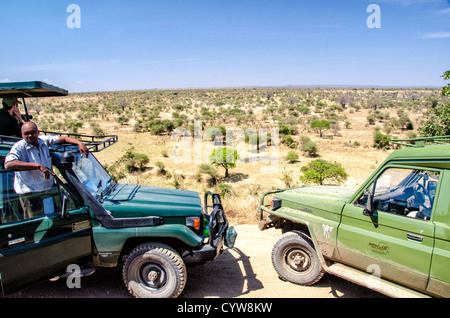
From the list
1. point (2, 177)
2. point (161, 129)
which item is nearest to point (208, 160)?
point (161, 129)

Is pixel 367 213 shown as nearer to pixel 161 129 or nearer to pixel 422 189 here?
pixel 422 189

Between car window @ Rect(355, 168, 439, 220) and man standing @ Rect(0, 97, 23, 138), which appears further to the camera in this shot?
man standing @ Rect(0, 97, 23, 138)

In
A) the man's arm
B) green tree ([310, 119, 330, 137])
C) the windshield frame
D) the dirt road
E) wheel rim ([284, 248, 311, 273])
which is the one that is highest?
green tree ([310, 119, 330, 137])

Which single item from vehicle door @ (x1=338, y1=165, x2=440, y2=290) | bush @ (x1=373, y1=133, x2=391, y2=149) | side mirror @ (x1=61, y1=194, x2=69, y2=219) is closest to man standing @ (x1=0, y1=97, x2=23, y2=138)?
side mirror @ (x1=61, y1=194, x2=69, y2=219)

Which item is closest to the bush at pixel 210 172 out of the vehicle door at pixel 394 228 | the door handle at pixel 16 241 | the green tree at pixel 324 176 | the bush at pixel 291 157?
the bush at pixel 291 157

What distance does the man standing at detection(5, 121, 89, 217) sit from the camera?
4004 mm

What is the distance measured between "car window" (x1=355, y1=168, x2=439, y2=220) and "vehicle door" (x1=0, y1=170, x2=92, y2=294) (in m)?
3.75

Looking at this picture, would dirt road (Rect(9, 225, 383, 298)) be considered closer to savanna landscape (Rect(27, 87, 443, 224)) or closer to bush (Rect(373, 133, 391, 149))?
savanna landscape (Rect(27, 87, 443, 224))

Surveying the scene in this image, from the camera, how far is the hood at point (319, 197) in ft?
15.4

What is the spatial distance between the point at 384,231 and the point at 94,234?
12.3ft

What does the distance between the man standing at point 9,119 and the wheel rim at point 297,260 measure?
16.4 feet

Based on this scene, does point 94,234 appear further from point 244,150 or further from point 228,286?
point 244,150

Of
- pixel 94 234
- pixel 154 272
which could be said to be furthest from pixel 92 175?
pixel 154 272

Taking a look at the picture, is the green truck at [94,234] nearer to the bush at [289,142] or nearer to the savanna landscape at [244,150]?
the savanna landscape at [244,150]
